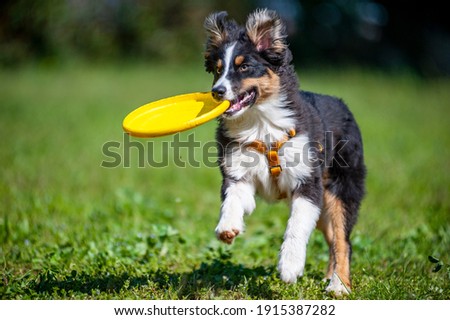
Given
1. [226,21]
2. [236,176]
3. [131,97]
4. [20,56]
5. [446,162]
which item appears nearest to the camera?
[236,176]

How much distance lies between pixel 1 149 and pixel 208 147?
140 inches

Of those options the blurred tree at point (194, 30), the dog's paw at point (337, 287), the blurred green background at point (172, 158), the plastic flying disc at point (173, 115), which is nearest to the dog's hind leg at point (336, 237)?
→ the dog's paw at point (337, 287)

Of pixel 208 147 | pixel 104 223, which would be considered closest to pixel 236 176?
pixel 104 223

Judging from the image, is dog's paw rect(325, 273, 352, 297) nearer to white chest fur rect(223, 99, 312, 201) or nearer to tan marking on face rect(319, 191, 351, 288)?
tan marking on face rect(319, 191, 351, 288)

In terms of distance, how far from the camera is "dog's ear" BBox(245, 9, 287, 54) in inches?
197

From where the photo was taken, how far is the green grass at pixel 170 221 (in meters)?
5.00

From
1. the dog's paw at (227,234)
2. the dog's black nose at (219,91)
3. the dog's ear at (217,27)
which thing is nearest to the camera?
the dog's paw at (227,234)

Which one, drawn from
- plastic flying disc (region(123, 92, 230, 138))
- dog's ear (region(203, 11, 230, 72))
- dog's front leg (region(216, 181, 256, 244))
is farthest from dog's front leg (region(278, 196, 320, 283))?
dog's ear (region(203, 11, 230, 72))

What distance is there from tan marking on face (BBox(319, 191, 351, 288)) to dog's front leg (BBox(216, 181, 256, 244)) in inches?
37.2

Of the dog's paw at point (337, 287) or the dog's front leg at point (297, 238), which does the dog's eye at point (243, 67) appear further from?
the dog's paw at point (337, 287)
